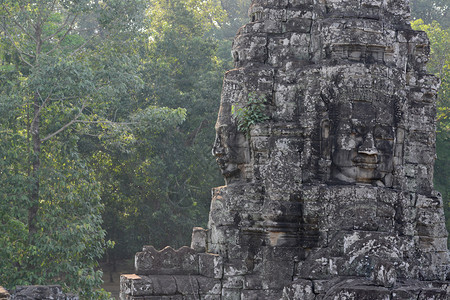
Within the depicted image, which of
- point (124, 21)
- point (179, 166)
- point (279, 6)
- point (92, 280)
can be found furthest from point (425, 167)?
point (179, 166)

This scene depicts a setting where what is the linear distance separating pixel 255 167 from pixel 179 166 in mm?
13292

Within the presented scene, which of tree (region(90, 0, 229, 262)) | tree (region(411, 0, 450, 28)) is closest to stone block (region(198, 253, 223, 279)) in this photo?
tree (region(90, 0, 229, 262))

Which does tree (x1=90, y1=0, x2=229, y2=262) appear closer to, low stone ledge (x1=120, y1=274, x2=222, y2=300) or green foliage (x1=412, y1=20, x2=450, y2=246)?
green foliage (x1=412, y1=20, x2=450, y2=246)

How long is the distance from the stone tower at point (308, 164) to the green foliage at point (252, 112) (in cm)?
4

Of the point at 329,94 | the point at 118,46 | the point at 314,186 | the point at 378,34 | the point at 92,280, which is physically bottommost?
the point at 92,280

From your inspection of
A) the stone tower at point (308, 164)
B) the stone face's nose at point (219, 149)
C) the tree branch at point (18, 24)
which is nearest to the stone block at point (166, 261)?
the stone tower at point (308, 164)

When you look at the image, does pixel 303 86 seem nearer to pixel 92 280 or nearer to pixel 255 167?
pixel 255 167

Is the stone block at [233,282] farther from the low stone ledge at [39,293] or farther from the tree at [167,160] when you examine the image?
the tree at [167,160]

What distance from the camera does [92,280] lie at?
16.3 meters

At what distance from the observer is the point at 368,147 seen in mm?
8961

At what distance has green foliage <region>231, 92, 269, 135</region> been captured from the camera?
9.48m

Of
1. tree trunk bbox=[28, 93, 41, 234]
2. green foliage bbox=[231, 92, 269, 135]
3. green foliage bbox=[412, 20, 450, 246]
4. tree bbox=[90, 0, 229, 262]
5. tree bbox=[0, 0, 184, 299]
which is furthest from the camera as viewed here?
tree bbox=[90, 0, 229, 262]

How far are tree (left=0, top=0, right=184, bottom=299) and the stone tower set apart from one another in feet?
24.4

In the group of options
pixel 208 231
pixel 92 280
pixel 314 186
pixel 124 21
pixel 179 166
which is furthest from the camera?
pixel 179 166
